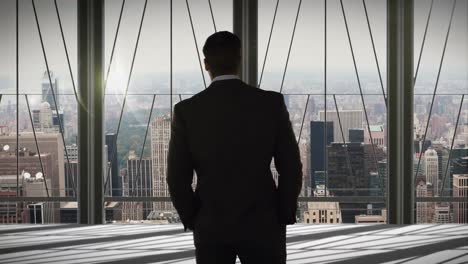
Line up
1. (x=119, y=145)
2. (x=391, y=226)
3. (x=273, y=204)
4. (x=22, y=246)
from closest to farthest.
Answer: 1. (x=273, y=204)
2. (x=22, y=246)
3. (x=391, y=226)
4. (x=119, y=145)

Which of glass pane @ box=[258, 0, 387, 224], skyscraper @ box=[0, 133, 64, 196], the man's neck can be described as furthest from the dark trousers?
skyscraper @ box=[0, 133, 64, 196]

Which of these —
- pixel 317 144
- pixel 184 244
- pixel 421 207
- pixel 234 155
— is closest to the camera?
pixel 234 155

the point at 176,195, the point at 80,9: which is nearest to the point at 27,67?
the point at 80,9

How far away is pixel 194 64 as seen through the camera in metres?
5.18

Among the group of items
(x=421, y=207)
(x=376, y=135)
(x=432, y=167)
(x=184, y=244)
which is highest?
(x=376, y=135)

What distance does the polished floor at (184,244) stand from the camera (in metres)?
3.73

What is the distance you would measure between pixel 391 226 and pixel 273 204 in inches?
140

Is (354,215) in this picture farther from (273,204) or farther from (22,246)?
(273,204)

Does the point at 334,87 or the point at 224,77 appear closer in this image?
the point at 224,77

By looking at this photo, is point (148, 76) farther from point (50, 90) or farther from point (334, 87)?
point (334, 87)

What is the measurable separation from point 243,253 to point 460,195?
13.4ft

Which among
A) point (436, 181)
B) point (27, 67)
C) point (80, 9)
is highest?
point (80, 9)

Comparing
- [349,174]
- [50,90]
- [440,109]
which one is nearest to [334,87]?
[349,174]

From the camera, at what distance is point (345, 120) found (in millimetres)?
5219
